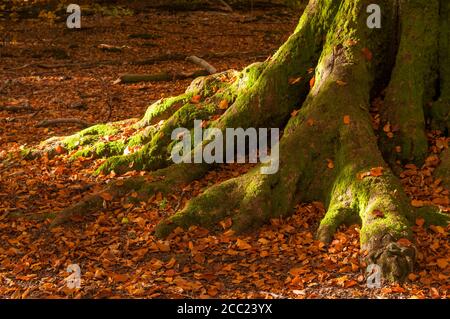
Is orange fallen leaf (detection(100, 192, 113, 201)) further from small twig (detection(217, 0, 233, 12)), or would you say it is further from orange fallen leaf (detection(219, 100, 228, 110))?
small twig (detection(217, 0, 233, 12))

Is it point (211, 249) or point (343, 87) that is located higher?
point (343, 87)

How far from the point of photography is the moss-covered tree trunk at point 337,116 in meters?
6.15

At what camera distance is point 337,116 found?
6.58 meters

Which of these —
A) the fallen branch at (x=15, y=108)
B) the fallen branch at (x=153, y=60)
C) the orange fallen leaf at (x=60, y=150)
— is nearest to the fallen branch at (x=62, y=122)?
the fallen branch at (x=15, y=108)

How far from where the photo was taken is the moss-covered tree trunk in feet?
20.2

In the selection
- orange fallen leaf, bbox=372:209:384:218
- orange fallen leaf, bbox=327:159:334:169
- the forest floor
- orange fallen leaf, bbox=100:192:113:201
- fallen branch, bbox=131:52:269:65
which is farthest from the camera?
fallen branch, bbox=131:52:269:65

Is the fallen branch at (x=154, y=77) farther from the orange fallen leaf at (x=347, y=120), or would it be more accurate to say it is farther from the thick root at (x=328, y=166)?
the orange fallen leaf at (x=347, y=120)

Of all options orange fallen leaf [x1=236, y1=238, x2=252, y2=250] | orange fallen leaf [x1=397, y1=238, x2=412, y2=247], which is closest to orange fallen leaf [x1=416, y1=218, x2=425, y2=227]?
orange fallen leaf [x1=397, y1=238, x2=412, y2=247]

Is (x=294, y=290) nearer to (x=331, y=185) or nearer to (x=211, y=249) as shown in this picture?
(x=211, y=249)

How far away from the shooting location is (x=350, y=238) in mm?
5750

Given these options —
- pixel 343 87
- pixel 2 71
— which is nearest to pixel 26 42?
pixel 2 71

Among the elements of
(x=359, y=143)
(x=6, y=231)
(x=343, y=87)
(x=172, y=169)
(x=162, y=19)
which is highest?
(x=162, y=19)

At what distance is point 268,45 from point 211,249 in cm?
1391

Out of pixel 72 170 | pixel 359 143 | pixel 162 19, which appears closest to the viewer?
pixel 359 143
